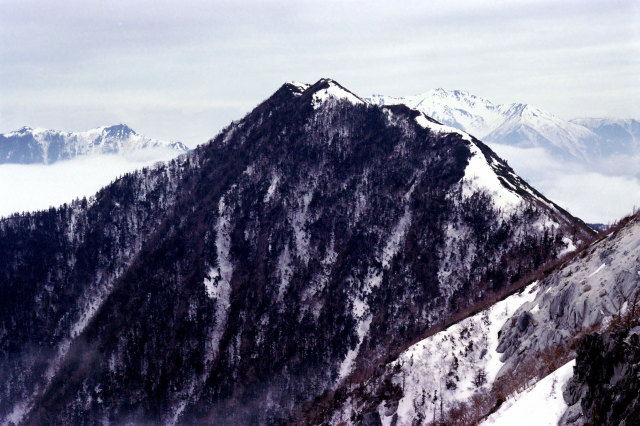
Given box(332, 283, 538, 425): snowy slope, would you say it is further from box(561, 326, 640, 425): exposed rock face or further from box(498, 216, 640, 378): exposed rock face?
box(561, 326, 640, 425): exposed rock face

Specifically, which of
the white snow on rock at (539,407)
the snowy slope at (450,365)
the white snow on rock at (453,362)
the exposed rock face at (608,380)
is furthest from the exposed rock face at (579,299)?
the exposed rock face at (608,380)

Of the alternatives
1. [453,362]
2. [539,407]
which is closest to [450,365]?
[453,362]

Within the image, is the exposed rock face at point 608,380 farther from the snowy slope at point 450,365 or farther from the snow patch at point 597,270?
the snowy slope at point 450,365

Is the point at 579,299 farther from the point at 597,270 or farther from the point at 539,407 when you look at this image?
the point at 539,407

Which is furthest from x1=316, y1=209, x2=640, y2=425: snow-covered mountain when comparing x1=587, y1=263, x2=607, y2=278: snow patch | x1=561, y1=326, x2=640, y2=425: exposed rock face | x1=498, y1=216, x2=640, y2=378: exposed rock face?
x1=587, y1=263, x2=607, y2=278: snow patch

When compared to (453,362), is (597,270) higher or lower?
higher
